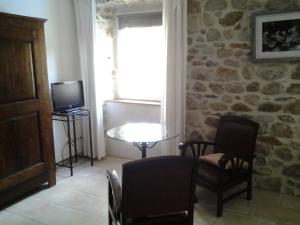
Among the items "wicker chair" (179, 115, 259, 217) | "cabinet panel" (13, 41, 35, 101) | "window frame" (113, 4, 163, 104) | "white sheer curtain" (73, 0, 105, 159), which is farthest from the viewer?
"window frame" (113, 4, 163, 104)

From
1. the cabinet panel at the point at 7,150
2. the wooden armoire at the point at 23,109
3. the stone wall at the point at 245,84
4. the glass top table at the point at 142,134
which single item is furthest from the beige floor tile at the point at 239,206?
the cabinet panel at the point at 7,150

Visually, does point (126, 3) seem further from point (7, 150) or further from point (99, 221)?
point (99, 221)

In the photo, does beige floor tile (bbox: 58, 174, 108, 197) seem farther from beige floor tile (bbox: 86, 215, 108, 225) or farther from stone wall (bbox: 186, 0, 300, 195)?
stone wall (bbox: 186, 0, 300, 195)

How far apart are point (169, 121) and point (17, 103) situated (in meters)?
1.70

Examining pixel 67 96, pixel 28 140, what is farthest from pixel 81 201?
pixel 67 96

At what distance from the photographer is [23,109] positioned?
109 inches

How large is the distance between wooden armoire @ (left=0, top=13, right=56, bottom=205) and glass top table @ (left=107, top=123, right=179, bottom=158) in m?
0.79

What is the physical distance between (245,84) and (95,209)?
203 centimetres

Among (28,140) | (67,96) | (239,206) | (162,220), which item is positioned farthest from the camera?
(67,96)

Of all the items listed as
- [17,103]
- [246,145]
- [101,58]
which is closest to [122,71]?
[101,58]

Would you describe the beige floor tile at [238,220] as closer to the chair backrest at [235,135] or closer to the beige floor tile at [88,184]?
the chair backrest at [235,135]

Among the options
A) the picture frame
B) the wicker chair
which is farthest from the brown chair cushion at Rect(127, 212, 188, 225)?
the picture frame

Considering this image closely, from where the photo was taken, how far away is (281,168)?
9.64 feet

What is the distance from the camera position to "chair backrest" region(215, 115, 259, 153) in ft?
9.02
